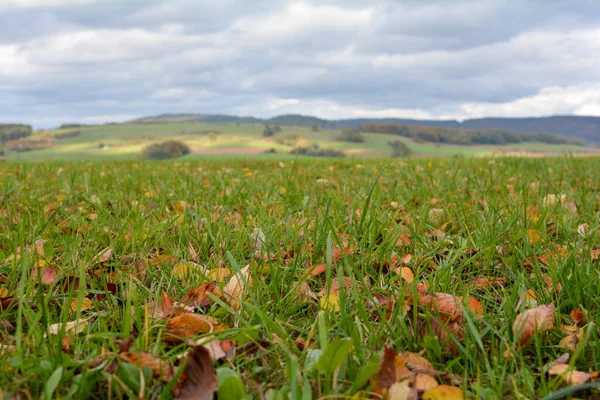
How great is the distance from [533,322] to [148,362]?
3.59 feet

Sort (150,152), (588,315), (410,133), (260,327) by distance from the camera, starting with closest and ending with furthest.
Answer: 1. (260,327)
2. (588,315)
3. (150,152)
4. (410,133)

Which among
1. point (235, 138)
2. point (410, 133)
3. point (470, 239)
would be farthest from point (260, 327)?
point (410, 133)

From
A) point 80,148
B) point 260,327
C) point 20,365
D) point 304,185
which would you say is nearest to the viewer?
point 20,365

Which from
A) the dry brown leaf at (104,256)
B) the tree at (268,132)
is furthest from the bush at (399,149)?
the dry brown leaf at (104,256)

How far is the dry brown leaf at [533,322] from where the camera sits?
1357 mm

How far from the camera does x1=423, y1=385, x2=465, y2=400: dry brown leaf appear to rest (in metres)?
1.11

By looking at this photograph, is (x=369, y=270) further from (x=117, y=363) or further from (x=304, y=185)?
(x=304, y=185)

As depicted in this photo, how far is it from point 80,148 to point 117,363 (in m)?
75.6

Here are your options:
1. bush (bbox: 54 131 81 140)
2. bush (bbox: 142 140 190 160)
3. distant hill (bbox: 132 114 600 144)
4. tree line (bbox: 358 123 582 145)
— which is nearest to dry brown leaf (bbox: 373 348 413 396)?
bush (bbox: 142 140 190 160)

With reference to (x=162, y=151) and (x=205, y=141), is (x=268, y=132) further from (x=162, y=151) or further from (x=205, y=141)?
(x=162, y=151)

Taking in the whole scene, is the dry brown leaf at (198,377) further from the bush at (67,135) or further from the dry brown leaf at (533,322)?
the bush at (67,135)

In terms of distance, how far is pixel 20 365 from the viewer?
114 centimetres

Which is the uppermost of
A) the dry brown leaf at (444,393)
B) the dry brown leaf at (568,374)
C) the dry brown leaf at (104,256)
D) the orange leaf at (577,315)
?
the dry brown leaf at (104,256)

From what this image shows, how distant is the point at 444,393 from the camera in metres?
1.12
